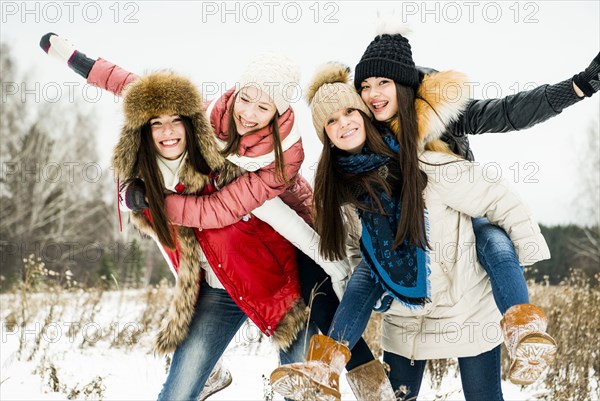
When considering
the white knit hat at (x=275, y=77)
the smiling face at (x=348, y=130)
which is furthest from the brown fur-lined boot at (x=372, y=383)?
the white knit hat at (x=275, y=77)

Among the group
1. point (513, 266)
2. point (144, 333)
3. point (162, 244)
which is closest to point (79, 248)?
point (144, 333)

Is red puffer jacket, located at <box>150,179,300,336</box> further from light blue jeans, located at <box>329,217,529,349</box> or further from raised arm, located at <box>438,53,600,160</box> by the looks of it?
raised arm, located at <box>438,53,600,160</box>

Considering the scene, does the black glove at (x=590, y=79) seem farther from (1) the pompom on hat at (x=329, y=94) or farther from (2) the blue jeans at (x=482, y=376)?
(2) the blue jeans at (x=482, y=376)

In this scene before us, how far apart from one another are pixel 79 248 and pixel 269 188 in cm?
1723

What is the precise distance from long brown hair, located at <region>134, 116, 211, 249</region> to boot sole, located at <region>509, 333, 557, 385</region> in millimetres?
1752

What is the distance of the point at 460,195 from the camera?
8.69 feet

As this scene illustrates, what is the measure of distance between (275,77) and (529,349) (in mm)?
1858

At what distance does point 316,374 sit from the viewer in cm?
244

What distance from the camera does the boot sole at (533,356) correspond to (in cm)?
219

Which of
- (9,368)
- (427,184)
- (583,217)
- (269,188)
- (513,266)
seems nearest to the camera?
(513,266)

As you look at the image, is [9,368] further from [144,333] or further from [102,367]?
[144,333]

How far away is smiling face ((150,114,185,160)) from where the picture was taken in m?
2.95

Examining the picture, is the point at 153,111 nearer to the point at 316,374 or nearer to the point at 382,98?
the point at 382,98

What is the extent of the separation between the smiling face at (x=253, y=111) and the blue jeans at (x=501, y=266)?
4.00ft
